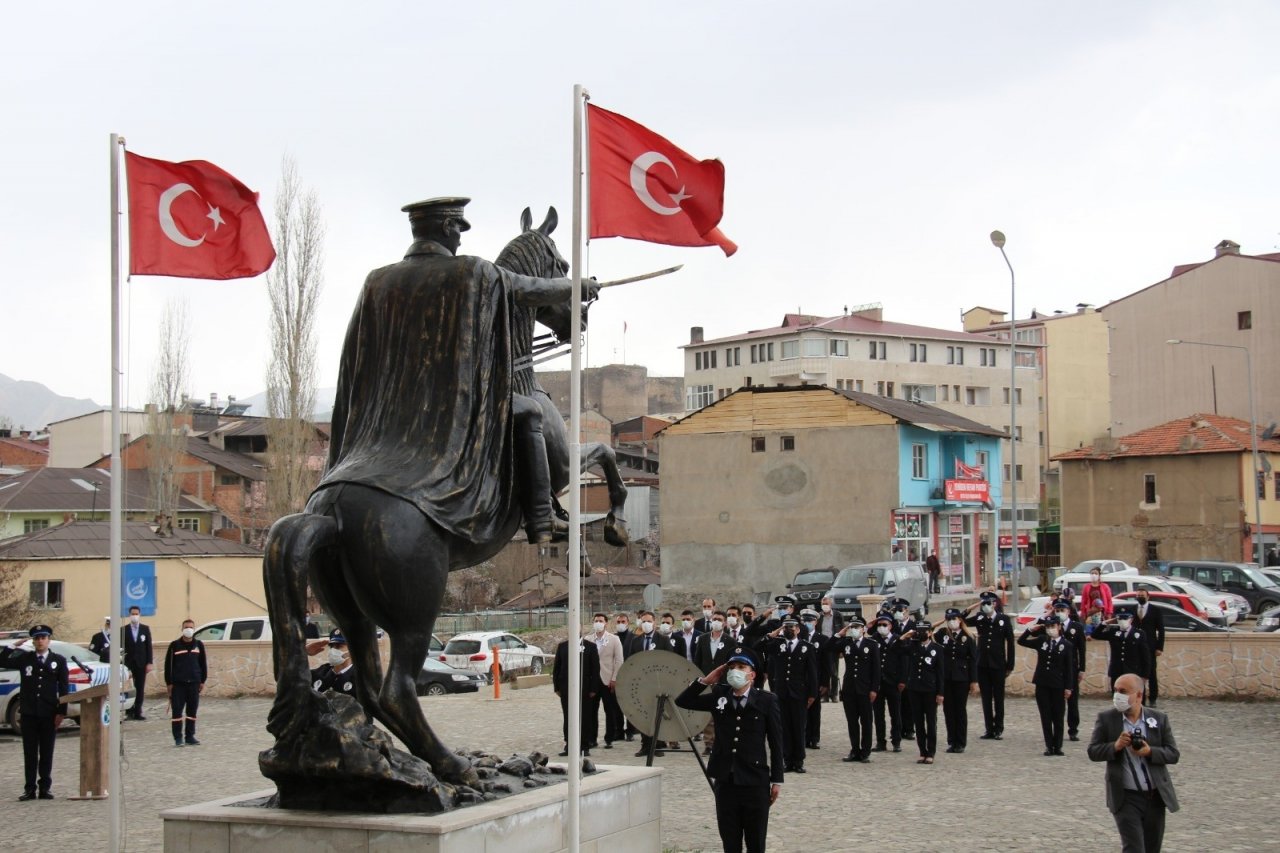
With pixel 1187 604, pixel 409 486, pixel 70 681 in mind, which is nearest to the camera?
pixel 409 486

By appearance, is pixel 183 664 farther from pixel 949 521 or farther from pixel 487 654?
pixel 949 521

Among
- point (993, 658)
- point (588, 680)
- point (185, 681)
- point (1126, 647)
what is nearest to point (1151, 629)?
point (1126, 647)

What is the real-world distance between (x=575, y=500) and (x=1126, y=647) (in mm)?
14505

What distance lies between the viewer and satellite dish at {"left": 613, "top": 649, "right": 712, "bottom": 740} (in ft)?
39.8

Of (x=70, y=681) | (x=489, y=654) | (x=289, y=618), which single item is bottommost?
(x=489, y=654)

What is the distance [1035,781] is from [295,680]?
11.3 m

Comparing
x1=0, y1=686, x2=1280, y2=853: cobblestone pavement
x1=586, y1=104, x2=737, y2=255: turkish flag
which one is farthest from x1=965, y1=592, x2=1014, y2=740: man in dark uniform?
x1=586, y1=104, x2=737, y2=255: turkish flag

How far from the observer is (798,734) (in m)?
18.0

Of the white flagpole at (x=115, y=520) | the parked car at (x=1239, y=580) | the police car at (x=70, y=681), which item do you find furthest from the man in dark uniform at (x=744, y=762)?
the parked car at (x=1239, y=580)

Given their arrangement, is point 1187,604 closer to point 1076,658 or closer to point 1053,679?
point 1076,658

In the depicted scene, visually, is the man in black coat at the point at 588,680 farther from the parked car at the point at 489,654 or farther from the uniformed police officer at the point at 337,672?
the parked car at the point at 489,654

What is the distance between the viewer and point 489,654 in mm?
35562

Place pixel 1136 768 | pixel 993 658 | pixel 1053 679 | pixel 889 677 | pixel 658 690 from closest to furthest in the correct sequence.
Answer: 1. pixel 1136 768
2. pixel 658 690
3. pixel 1053 679
4. pixel 889 677
5. pixel 993 658

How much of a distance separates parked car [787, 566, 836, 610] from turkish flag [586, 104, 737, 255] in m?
33.0
